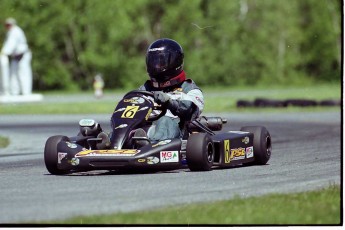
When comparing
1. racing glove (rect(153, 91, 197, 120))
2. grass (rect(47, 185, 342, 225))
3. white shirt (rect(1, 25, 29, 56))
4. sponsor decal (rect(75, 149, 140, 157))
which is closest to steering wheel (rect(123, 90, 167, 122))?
racing glove (rect(153, 91, 197, 120))

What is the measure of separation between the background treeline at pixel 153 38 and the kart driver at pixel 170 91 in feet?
82.8

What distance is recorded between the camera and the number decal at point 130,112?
414 inches

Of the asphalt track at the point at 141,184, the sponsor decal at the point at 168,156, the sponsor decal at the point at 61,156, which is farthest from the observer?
the sponsor decal at the point at 61,156

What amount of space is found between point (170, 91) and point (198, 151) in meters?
1.31

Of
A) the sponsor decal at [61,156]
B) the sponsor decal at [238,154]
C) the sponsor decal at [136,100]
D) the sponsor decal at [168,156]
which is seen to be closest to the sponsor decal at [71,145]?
the sponsor decal at [61,156]

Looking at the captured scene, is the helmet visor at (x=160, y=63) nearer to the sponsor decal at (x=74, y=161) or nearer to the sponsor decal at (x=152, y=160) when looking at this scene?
the sponsor decal at (x=152, y=160)

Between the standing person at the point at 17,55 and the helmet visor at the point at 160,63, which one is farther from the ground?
the helmet visor at the point at 160,63

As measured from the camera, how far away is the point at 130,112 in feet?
34.6

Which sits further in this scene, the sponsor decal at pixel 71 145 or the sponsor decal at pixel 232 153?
the sponsor decal at pixel 232 153

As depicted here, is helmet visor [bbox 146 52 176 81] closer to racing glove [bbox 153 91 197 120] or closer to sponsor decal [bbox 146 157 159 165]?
racing glove [bbox 153 91 197 120]

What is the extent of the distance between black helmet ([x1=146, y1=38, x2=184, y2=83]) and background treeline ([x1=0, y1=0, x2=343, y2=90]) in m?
25.2

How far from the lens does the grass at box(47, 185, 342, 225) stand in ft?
23.2

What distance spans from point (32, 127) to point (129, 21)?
22.2 m

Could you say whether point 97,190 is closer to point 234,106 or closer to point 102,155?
point 102,155
